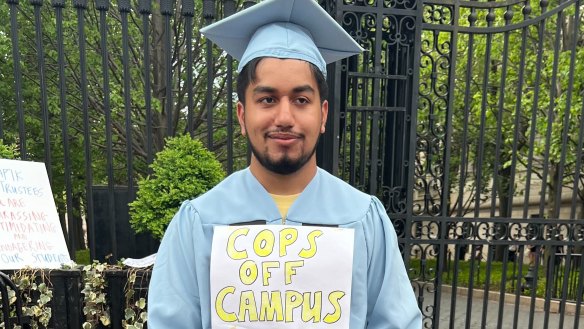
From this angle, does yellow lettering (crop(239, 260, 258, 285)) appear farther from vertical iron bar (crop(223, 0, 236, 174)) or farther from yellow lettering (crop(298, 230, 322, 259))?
vertical iron bar (crop(223, 0, 236, 174))

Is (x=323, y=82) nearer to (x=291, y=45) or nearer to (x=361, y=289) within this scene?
(x=291, y=45)

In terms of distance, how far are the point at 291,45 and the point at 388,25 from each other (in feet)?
6.71

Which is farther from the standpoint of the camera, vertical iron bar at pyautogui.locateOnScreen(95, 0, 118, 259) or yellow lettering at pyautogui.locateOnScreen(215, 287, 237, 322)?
vertical iron bar at pyautogui.locateOnScreen(95, 0, 118, 259)

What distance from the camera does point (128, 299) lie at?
277 centimetres

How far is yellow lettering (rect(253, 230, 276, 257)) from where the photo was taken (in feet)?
4.76

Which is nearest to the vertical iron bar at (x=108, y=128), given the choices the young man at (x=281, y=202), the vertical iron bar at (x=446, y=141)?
the young man at (x=281, y=202)

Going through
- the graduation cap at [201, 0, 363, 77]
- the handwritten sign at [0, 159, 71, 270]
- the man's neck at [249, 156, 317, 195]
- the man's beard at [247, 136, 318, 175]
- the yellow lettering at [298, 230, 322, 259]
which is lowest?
the handwritten sign at [0, 159, 71, 270]

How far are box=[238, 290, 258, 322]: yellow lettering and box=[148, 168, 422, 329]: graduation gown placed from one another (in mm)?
111

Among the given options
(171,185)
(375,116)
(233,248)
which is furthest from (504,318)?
(233,248)

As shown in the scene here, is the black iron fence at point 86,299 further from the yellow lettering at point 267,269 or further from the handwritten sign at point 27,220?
the yellow lettering at point 267,269

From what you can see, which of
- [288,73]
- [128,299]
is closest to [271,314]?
[288,73]

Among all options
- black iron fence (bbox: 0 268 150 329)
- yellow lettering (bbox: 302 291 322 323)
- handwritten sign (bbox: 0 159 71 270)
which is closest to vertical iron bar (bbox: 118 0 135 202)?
handwritten sign (bbox: 0 159 71 270)

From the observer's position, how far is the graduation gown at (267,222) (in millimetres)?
1452

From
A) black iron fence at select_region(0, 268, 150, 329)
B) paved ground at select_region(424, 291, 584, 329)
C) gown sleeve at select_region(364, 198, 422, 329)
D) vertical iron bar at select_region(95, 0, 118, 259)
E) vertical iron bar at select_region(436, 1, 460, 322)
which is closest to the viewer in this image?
gown sleeve at select_region(364, 198, 422, 329)
